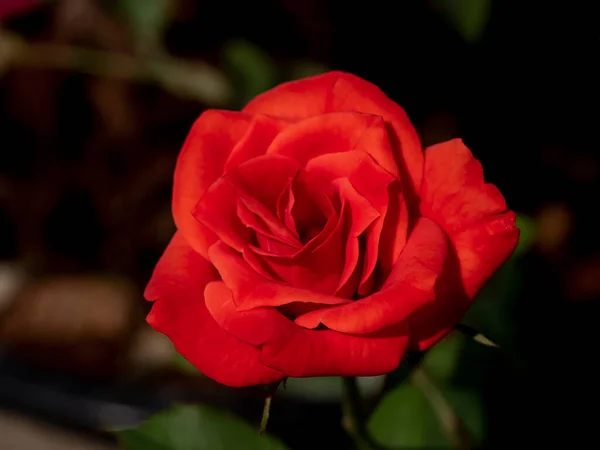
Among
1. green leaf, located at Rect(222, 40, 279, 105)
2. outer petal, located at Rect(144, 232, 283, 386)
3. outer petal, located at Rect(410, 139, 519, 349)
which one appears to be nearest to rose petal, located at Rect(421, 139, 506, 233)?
outer petal, located at Rect(410, 139, 519, 349)

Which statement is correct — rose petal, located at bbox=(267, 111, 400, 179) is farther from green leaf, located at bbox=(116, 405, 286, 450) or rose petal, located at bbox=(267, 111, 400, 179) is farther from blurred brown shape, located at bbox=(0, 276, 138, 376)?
blurred brown shape, located at bbox=(0, 276, 138, 376)

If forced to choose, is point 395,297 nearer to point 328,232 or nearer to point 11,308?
point 328,232

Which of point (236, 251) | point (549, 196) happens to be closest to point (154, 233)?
point (549, 196)

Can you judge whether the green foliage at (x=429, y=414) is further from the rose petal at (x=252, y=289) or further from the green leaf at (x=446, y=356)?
the rose petal at (x=252, y=289)

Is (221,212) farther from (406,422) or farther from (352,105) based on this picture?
(406,422)

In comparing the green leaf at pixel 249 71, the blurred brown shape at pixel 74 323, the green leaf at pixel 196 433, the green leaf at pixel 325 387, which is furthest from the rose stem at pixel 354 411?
the blurred brown shape at pixel 74 323
